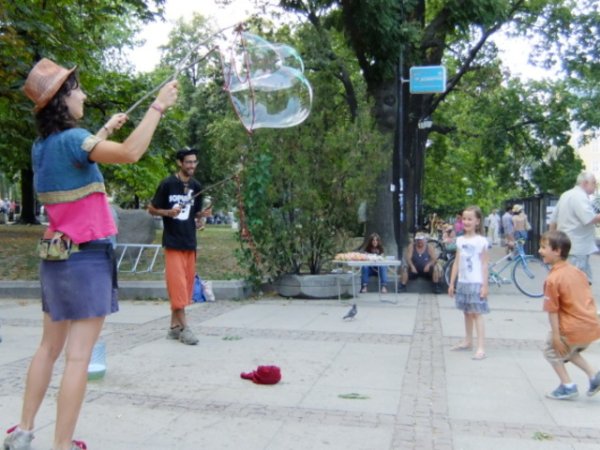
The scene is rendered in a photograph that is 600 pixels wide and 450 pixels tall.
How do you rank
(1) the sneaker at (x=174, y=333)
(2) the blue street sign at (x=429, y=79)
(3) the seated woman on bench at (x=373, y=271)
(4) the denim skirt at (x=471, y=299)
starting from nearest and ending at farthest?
1. (4) the denim skirt at (x=471, y=299)
2. (1) the sneaker at (x=174, y=333)
3. (3) the seated woman on bench at (x=373, y=271)
4. (2) the blue street sign at (x=429, y=79)

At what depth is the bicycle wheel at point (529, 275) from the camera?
40.2 ft

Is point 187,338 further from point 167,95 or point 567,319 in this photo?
point 167,95

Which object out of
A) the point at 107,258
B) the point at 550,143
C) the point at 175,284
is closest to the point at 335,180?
the point at 175,284

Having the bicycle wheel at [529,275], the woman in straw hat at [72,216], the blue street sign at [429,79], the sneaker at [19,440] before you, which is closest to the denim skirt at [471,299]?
the woman in straw hat at [72,216]

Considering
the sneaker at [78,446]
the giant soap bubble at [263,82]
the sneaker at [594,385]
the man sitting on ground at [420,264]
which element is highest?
the giant soap bubble at [263,82]

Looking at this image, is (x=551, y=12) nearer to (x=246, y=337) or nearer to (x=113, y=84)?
(x=113, y=84)

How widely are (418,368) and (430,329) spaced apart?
226cm

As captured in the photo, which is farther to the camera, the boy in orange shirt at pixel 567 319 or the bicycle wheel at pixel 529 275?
the bicycle wheel at pixel 529 275

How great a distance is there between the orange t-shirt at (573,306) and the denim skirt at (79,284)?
3.28 metres

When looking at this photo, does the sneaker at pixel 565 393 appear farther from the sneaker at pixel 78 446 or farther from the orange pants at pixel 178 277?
the orange pants at pixel 178 277

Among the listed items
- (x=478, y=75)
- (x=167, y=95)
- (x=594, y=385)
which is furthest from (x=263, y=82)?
(x=478, y=75)

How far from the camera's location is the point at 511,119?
72.9ft

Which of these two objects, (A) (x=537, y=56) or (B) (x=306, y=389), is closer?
(B) (x=306, y=389)

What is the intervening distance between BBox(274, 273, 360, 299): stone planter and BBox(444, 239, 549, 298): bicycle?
2.22m
